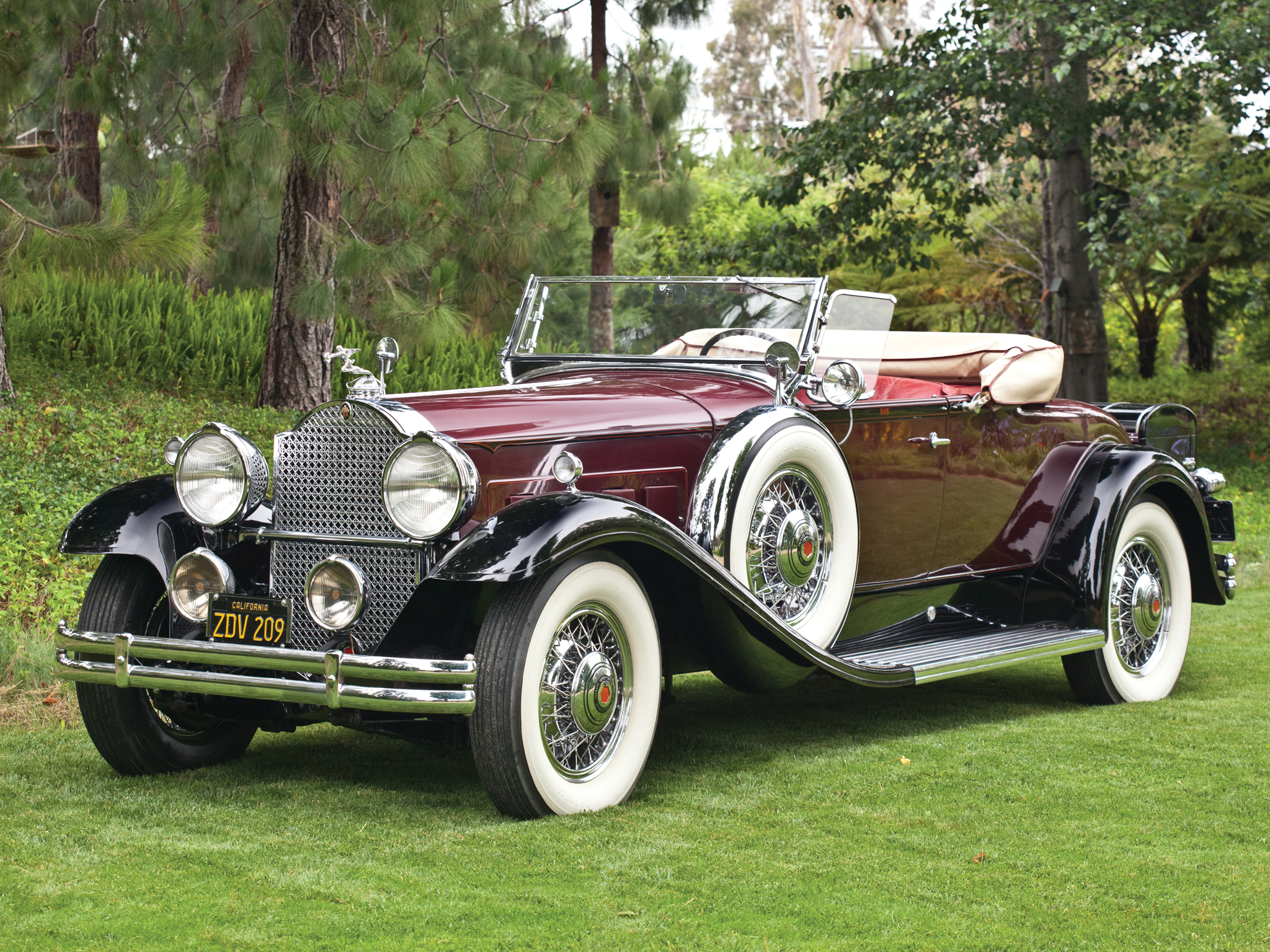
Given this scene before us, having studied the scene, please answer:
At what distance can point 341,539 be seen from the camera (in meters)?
4.09

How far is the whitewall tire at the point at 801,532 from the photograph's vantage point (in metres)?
4.46

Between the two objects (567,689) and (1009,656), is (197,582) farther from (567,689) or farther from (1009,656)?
(1009,656)

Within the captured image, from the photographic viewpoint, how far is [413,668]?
11.6ft

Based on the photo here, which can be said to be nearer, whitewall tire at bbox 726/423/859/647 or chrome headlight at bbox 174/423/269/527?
chrome headlight at bbox 174/423/269/527

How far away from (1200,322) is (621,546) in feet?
52.5

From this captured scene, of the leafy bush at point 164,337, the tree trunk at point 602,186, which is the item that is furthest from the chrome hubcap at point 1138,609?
the tree trunk at point 602,186

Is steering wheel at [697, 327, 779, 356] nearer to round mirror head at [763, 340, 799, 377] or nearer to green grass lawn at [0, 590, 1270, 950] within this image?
round mirror head at [763, 340, 799, 377]

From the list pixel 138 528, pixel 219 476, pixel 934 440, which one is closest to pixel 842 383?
pixel 934 440

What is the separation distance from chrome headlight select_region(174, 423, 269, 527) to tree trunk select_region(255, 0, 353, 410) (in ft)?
14.7

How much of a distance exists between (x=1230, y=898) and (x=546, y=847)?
161 cm

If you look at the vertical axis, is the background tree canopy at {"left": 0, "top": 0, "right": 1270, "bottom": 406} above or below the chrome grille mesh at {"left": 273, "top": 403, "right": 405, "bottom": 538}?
above

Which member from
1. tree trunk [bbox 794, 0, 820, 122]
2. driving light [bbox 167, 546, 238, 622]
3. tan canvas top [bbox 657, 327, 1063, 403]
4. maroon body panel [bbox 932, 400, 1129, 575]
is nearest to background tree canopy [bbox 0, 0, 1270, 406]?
tan canvas top [bbox 657, 327, 1063, 403]

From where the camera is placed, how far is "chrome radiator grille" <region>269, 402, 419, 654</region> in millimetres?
4027

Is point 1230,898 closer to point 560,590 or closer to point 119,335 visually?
point 560,590
